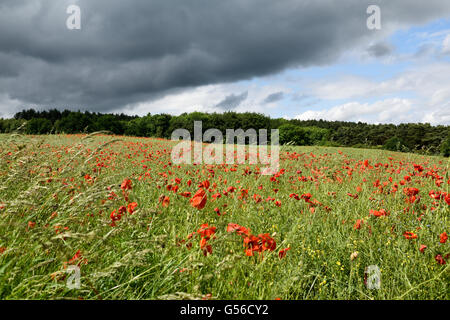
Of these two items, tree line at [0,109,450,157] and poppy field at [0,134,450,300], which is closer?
poppy field at [0,134,450,300]

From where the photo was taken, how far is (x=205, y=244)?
1.62 metres

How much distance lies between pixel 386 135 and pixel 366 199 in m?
61.4

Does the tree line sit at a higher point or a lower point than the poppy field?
higher

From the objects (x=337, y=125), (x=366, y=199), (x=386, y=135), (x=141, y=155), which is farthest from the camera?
(x=337, y=125)

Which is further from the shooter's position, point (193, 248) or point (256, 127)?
point (256, 127)

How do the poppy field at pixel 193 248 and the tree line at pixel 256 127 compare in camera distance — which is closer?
the poppy field at pixel 193 248

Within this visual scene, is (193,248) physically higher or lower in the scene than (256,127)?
lower

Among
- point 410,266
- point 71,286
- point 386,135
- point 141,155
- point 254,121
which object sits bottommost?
point 410,266

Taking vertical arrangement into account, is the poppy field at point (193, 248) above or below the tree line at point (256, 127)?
below
